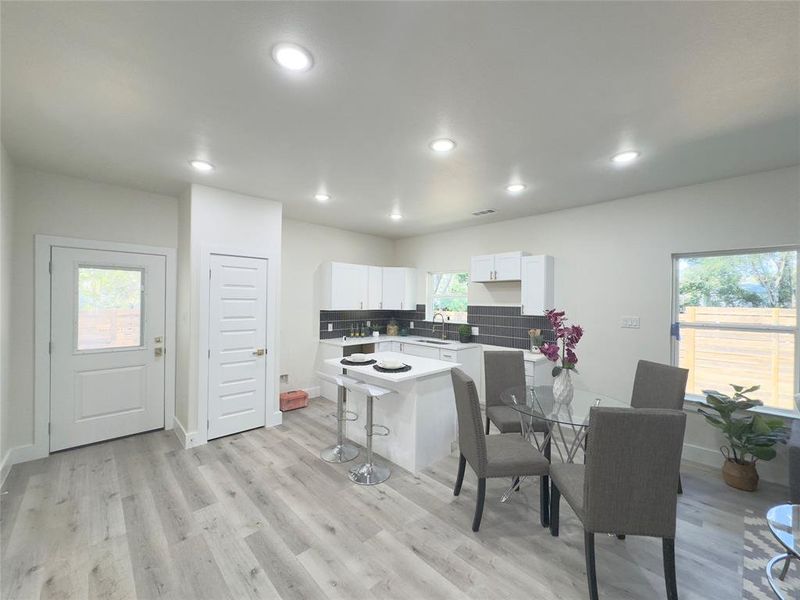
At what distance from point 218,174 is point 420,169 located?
73.6 inches

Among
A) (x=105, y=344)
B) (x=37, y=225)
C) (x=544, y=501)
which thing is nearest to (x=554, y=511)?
(x=544, y=501)

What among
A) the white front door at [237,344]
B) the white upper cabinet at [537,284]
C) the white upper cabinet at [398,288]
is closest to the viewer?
the white front door at [237,344]

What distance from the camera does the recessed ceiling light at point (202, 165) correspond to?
2.78 m

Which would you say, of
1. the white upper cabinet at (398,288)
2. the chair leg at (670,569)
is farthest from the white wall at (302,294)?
the chair leg at (670,569)

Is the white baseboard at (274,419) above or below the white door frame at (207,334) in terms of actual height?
below

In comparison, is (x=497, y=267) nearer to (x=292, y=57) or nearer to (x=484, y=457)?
(x=484, y=457)

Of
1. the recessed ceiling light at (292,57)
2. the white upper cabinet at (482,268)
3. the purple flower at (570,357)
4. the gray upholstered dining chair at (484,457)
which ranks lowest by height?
the gray upholstered dining chair at (484,457)

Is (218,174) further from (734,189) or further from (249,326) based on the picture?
(734,189)

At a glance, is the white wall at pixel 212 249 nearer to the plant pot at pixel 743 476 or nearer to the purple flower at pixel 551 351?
the purple flower at pixel 551 351

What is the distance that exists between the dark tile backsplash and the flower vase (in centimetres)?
199

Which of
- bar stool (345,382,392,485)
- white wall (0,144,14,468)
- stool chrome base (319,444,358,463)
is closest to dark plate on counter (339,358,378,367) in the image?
bar stool (345,382,392,485)

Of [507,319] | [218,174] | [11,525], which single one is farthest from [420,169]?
[11,525]

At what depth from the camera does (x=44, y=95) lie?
73.6 inches

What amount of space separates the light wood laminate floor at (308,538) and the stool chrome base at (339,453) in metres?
0.13
